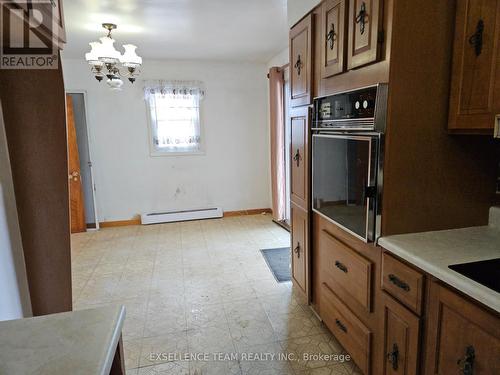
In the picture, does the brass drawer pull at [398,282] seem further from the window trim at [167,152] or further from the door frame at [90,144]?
the door frame at [90,144]

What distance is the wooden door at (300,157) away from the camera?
7.20 feet

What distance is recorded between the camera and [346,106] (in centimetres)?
166

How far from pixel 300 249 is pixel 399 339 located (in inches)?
44.6

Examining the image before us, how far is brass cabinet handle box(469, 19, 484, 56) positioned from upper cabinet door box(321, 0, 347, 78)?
588mm

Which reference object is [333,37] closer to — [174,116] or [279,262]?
[279,262]

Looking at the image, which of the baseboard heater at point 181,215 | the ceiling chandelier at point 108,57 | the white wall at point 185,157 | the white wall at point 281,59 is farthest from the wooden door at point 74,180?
the white wall at point 281,59

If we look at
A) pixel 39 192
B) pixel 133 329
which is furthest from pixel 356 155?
pixel 133 329

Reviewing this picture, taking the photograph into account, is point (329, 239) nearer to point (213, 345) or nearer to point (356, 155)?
point (356, 155)

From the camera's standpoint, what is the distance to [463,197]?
59.5 inches

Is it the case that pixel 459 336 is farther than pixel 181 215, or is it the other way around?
pixel 181 215

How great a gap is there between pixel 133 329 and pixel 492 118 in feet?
7.94

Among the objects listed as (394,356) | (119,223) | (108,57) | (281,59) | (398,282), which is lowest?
(119,223)

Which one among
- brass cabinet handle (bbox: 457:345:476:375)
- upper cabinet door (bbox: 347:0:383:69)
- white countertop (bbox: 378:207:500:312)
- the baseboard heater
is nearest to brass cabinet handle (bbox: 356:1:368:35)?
upper cabinet door (bbox: 347:0:383:69)

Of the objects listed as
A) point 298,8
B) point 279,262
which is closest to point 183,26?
point 298,8
